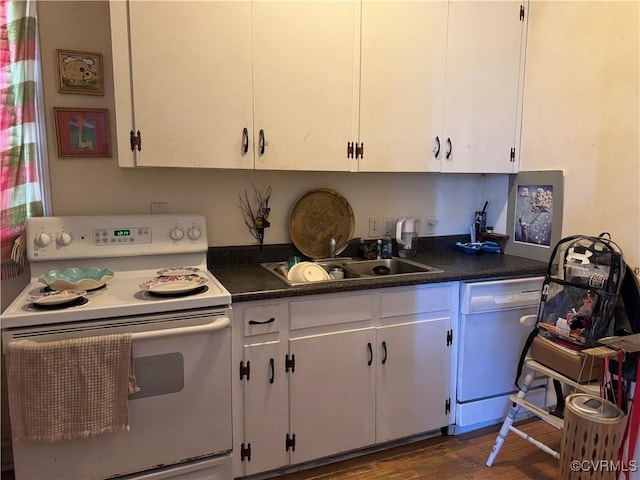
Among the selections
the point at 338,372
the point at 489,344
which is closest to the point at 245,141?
the point at 338,372

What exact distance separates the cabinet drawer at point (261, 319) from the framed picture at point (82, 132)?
39.5 inches

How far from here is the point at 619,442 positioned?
5.07 feet

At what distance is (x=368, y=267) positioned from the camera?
2.43 meters

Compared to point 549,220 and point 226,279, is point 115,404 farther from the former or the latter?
point 549,220

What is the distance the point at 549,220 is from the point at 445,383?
1.04 metres

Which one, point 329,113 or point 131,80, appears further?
point 329,113

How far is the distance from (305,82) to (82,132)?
40.0 inches

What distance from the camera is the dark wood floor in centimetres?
198

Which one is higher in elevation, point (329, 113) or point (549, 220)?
point (329, 113)

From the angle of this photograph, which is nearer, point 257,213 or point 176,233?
point 176,233

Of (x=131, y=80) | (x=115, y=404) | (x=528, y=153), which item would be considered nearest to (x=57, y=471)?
(x=115, y=404)

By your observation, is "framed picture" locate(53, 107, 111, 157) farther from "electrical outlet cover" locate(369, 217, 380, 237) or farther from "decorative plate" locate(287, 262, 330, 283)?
"electrical outlet cover" locate(369, 217, 380, 237)

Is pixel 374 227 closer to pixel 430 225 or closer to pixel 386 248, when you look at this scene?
pixel 386 248
